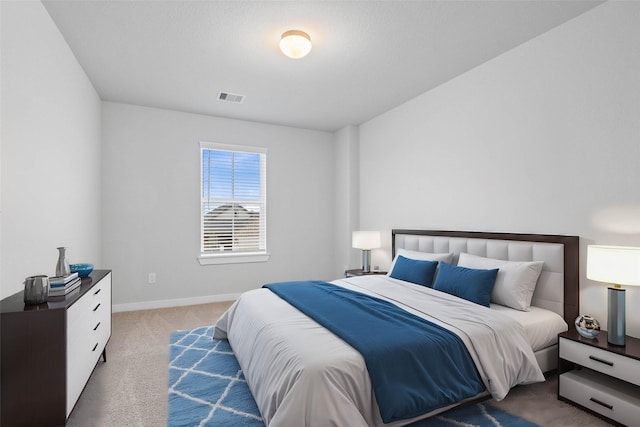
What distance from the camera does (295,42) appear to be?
2.66 meters

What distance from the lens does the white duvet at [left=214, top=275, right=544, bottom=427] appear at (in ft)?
5.37

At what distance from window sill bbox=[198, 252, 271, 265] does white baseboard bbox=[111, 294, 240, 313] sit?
505 millimetres

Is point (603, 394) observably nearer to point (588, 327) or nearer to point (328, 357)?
point (588, 327)

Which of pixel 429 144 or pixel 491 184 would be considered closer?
pixel 491 184

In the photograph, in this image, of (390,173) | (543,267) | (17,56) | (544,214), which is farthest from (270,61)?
(543,267)

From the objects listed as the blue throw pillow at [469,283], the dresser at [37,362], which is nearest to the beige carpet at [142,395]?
the dresser at [37,362]

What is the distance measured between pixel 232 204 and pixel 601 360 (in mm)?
4417

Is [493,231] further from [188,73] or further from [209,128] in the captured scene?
[209,128]

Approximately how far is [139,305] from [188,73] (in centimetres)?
304

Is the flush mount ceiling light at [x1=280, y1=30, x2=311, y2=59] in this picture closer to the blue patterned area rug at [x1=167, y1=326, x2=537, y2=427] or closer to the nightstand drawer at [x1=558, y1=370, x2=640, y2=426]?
the blue patterned area rug at [x1=167, y1=326, x2=537, y2=427]

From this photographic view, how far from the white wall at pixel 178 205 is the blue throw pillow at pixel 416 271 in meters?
2.20

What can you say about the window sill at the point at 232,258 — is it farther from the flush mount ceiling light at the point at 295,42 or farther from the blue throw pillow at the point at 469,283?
the flush mount ceiling light at the point at 295,42

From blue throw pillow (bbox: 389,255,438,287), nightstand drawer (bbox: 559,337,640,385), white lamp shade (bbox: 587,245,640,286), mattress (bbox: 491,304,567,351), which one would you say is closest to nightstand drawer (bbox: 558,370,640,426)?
nightstand drawer (bbox: 559,337,640,385)

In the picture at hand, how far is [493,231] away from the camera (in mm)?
3236
